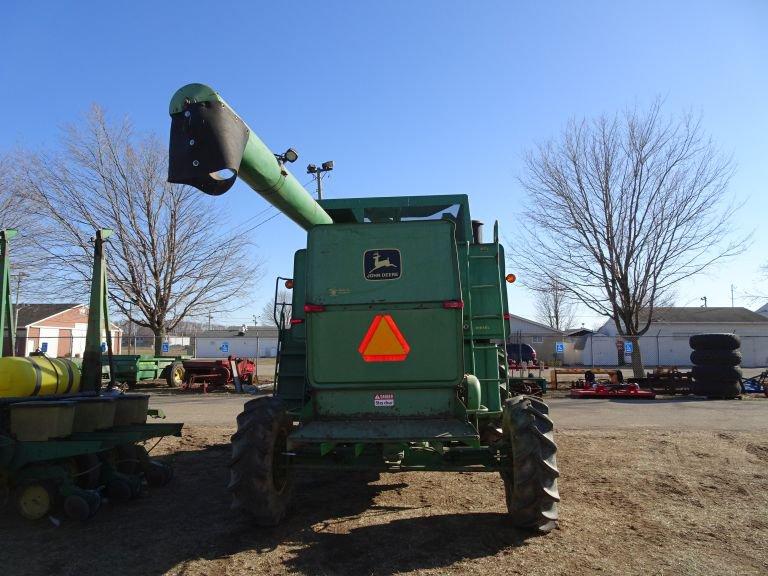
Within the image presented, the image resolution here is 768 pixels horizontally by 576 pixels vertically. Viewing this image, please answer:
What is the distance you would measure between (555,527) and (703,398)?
1504 cm

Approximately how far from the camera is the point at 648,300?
2109 cm

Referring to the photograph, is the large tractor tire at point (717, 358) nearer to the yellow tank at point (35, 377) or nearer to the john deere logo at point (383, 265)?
the john deere logo at point (383, 265)

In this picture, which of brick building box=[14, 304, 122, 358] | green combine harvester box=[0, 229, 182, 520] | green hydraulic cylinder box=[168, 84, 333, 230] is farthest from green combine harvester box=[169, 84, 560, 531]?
brick building box=[14, 304, 122, 358]

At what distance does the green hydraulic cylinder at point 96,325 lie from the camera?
263 inches

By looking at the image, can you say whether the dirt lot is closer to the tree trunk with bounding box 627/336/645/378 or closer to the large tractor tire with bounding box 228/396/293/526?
the large tractor tire with bounding box 228/396/293/526

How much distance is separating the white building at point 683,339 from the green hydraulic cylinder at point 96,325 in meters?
38.1

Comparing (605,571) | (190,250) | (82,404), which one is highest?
(190,250)

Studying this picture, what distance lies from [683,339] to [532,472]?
43.9 metres

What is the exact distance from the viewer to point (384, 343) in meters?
4.82

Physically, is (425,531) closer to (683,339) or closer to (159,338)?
(159,338)

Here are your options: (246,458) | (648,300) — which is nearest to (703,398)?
(648,300)

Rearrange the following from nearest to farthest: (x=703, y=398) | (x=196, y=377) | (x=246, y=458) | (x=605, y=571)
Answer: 1. (x=605, y=571)
2. (x=246, y=458)
3. (x=703, y=398)
4. (x=196, y=377)

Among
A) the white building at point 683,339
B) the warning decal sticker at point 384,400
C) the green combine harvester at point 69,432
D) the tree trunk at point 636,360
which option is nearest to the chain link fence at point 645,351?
the white building at point 683,339

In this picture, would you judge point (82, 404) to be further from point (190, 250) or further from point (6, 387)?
point (190, 250)
